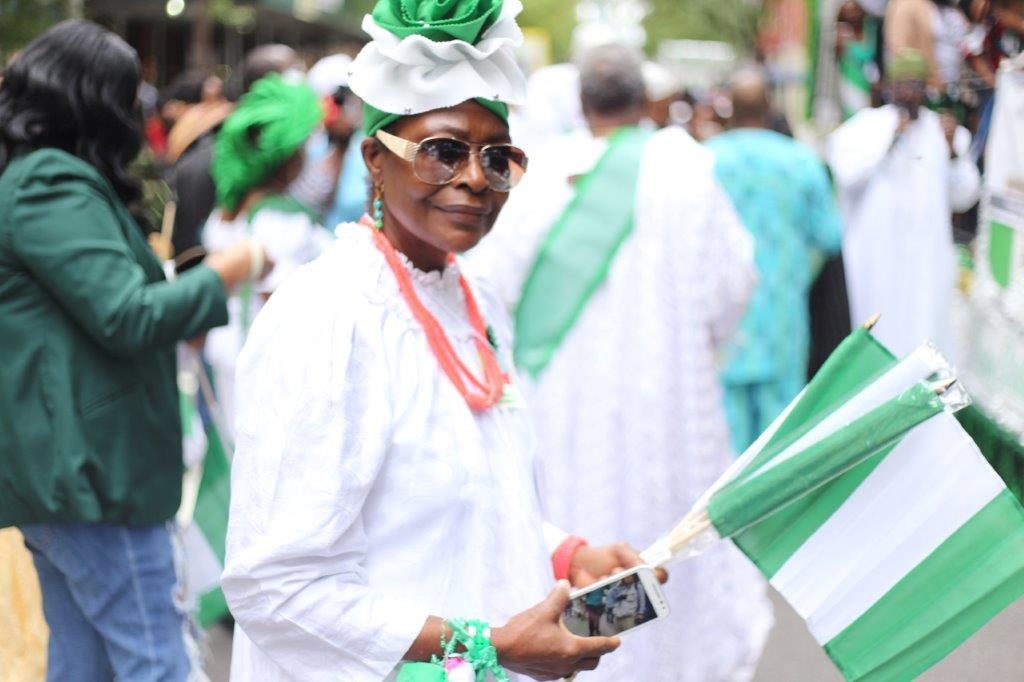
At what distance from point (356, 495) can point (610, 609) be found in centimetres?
46

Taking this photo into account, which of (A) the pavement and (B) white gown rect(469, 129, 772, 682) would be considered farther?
(A) the pavement

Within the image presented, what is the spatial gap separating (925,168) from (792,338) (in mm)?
1071

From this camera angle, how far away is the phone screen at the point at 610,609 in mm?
2479

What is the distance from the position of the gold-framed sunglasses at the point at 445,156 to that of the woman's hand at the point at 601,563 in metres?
0.69

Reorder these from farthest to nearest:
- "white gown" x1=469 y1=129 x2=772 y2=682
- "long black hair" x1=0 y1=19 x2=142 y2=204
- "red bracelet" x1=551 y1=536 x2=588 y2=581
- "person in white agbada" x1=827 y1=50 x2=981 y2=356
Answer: "person in white agbada" x1=827 y1=50 x2=981 y2=356
"white gown" x1=469 y1=129 x2=772 y2=682
"long black hair" x1=0 y1=19 x2=142 y2=204
"red bracelet" x1=551 y1=536 x2=588 y2=581

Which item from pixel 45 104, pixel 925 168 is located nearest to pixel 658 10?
pixel 925 168

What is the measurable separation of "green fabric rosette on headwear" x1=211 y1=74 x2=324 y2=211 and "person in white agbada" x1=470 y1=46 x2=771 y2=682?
116 centimetres

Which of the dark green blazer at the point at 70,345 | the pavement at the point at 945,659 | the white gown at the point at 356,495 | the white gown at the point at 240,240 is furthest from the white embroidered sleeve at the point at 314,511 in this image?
the white gown at the point at 240,240

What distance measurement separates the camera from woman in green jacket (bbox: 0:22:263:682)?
3.46 metres

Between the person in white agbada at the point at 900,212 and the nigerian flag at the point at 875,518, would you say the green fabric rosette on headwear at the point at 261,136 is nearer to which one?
the person in white agbada at the point at 900,212

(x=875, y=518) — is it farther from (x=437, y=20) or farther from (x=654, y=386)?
(x=654, y=386)

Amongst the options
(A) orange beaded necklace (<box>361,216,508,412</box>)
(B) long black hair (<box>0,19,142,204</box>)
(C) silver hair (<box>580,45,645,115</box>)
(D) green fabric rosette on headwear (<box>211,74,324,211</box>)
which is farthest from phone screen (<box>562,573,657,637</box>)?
(D) green fabric rosette on headwear (<box>211,74,324,211</box>)

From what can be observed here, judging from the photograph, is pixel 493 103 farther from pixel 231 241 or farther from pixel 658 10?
pixel 658 10

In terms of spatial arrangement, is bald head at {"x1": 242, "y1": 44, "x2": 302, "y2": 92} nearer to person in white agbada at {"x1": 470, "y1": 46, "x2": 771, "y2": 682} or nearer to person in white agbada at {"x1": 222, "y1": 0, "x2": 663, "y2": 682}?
person in white agbada at {"x1": 470, "y1": 46, "x2": 771, "y2": 682}
